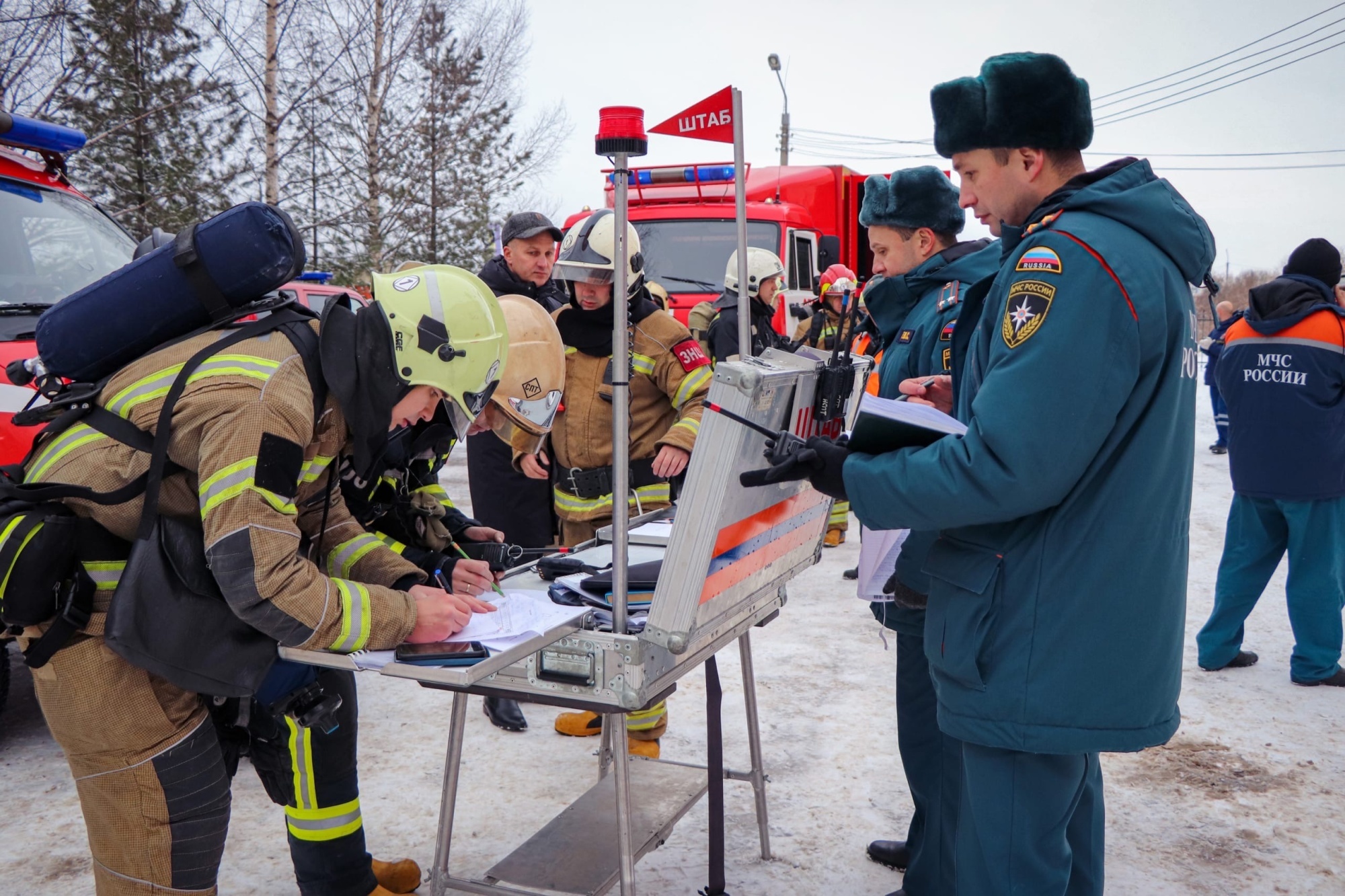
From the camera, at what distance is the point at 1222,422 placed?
1289 cm

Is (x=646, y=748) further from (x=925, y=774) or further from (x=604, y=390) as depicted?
(x=604, y=390)

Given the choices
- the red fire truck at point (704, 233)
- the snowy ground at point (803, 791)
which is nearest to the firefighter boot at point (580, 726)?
the snowy ground at point (803, 791)

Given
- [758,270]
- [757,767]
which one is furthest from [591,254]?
[758,270]

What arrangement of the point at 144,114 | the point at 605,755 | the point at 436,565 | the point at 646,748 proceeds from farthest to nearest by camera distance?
the point at 144,114 → the point at 646,748 → the point at 605,755 → the point at 436,565

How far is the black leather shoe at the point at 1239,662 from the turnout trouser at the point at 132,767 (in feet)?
16.5

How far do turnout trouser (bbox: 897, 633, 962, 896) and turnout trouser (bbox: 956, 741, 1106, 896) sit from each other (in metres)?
Answer: 0.79

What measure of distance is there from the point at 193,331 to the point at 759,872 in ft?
7.99

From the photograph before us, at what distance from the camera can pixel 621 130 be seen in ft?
6.93

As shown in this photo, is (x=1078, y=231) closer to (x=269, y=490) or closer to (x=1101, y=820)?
(x=1101, y=820)

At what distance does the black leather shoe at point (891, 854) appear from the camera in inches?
133

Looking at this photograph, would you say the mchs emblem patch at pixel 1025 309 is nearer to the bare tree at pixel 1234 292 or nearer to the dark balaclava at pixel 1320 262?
the dark balaclava at pixel 1320 262

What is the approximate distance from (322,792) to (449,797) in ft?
1.29

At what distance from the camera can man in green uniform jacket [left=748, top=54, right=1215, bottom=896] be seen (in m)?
1.79

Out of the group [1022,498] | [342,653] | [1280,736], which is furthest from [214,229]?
[1280,736]
